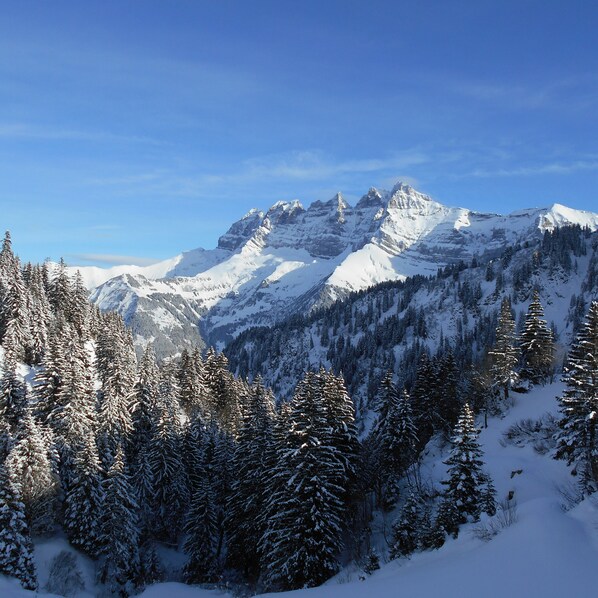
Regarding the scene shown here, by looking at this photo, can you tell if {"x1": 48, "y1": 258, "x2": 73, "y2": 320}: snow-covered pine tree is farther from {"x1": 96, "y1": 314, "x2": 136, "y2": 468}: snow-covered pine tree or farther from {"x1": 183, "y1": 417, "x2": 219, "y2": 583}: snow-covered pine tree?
{"x1": 183, "y1": 417, "x2": 219, "y2": 583}: snow-covered pine tree

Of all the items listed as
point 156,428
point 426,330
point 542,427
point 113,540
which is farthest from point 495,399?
point 426,330

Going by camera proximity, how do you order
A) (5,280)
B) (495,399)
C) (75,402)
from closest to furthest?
(75,402), (495,399), (5,280)

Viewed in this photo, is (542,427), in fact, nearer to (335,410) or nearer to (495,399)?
(495,399)

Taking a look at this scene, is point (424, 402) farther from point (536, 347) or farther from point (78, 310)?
point (78, 310)

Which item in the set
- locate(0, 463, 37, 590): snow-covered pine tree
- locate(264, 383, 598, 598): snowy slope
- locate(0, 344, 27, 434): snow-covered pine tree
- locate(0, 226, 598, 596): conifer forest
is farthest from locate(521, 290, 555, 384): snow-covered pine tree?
locate(0, 344, 27, 434): snow-covered pine tree

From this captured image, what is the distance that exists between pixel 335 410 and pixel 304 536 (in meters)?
10.9

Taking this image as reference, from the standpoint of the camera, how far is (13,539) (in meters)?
31.3

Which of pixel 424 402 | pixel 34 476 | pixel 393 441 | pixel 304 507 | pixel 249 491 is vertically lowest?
pixel 249 491

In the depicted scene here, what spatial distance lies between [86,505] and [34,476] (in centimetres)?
546

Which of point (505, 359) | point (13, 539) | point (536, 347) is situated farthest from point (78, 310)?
point (536, 347)

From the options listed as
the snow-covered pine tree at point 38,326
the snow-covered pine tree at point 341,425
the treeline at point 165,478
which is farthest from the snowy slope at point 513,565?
the snow-covered pine tree at point 38,326

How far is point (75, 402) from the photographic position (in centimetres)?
4906

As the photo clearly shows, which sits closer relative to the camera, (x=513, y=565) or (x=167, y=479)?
(x=513, y=565)

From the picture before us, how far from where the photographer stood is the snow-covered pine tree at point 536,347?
213ft
